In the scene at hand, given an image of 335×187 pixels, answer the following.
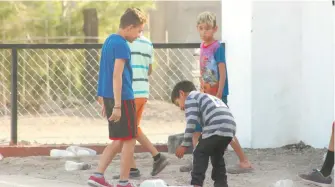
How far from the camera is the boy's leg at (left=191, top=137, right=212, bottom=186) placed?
525 cm

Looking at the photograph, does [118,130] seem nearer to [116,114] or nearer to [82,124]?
[116,114]

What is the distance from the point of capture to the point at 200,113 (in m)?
5.28

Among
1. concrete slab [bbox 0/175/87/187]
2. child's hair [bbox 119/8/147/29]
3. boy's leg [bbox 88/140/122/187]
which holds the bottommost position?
concrete slab [bbox 0/175/87/187]

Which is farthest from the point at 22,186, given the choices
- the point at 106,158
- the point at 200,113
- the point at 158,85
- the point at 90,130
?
the point at 158,85

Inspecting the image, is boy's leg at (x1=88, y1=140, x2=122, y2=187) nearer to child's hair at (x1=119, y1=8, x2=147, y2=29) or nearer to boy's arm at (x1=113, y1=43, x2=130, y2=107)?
boy's arm at (x1=113, y1=43, x2=130, y2=107)

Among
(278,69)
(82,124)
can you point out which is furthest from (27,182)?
(82,124)

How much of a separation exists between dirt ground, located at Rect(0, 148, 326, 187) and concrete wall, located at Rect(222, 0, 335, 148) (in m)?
0.25

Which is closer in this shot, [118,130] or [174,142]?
[118,130]

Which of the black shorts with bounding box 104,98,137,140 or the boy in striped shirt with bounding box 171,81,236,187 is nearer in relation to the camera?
the boy in striped shirt with bounding box 171,81,236,187

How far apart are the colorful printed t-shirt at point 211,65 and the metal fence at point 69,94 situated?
2484 mm

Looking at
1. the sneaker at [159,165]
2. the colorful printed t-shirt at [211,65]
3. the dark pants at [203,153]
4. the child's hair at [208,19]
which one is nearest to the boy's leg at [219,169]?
the dark pants at [203,153]

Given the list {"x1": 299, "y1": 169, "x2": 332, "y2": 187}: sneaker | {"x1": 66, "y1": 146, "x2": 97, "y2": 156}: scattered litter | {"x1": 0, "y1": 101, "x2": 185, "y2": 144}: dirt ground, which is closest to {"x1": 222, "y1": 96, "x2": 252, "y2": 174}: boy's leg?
{"x1": 299, "y1": 169, "x2": 332, "y2": 187}: sneaker

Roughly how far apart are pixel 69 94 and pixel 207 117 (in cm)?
571

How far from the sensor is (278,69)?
750 cm
